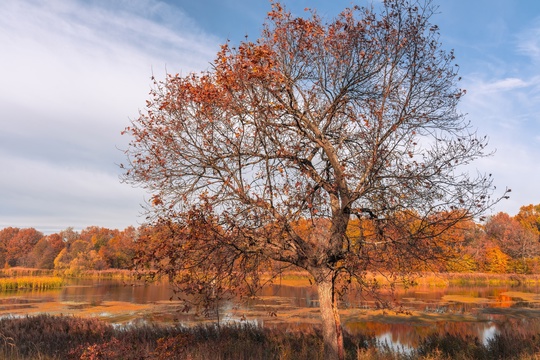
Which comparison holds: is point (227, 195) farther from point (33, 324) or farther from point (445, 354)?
point (33, 324)

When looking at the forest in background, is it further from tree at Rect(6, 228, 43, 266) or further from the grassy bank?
the grassy bank

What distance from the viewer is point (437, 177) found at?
8648mm

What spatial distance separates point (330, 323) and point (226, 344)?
4.35m

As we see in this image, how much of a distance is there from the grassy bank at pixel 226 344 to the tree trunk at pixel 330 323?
198 cm

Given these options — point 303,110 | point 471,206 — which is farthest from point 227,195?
point 471,206

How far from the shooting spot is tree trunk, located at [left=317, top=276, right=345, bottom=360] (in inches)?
347

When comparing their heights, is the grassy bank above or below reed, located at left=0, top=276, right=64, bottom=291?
above

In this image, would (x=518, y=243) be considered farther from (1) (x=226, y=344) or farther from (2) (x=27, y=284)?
(2) (x=27, y=284)

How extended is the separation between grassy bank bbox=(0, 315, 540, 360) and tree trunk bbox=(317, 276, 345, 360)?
1.98 m

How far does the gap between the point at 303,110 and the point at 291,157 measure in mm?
1759

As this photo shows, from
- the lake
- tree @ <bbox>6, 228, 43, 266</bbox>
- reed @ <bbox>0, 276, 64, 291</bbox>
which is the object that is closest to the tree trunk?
the lake

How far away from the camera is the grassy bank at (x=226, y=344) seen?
1027 cm

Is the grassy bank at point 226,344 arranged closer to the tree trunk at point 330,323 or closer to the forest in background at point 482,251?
the tree trunk at point 330,323

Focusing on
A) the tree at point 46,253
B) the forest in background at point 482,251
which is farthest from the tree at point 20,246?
the tree at point 46,253
